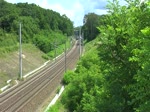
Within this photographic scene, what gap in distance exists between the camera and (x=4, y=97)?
138 ft

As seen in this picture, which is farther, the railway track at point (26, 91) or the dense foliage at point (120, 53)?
the railway track at point (26, 91)

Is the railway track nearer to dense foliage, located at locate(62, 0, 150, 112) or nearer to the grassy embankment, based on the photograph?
the grassy embankment

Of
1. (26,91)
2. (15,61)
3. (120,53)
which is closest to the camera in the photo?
(120,53)

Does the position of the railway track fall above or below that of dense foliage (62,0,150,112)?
below

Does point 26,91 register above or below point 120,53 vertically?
below

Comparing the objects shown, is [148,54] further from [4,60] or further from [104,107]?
[4,60]

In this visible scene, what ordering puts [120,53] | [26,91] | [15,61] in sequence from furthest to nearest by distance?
[15,61] → [26,91] → [120,53]

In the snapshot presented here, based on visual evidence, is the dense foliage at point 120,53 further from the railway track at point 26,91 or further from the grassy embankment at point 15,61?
the grassy embankment at point 15,61

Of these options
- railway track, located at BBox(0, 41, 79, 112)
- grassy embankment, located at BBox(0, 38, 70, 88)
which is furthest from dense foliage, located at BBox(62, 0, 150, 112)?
grassy embankment, located at BBox(0, 38, 70, 88)

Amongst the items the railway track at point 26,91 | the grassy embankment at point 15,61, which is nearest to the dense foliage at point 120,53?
the railway track at point 26,91

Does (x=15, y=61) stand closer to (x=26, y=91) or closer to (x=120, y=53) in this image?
(x=26, y=91)

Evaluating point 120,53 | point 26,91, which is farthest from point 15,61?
point 120,53

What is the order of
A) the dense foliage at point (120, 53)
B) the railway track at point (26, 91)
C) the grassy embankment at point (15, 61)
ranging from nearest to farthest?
the dense foliage at point (120, 53) < the railway track at point (26, 91) < the grassy embankment at point (15, 61)

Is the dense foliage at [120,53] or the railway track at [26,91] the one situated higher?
the dense foliage at [120,53]
